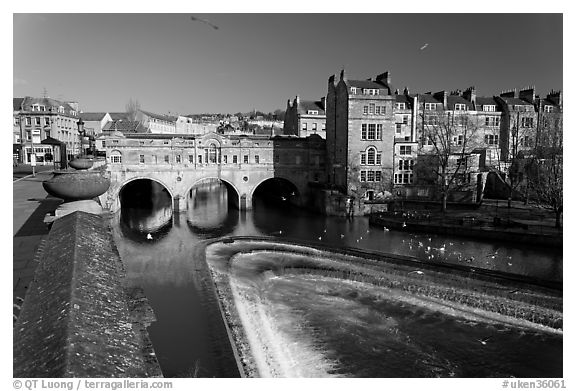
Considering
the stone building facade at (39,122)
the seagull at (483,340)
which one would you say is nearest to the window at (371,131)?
the seagull at (483,340)

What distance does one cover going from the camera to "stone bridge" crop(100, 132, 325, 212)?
146 ft

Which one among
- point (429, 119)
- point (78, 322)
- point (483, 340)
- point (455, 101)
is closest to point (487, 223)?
point (483, 340)

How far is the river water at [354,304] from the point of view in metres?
14.2

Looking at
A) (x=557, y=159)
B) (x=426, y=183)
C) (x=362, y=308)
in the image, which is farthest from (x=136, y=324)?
(x=426, y=183)

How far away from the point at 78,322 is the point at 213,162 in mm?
43098

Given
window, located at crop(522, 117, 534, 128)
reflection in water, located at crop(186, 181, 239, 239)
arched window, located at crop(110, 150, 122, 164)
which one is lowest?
reflection in water, located at crop(186, 181, 239, 239)

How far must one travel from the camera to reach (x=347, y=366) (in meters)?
14.0

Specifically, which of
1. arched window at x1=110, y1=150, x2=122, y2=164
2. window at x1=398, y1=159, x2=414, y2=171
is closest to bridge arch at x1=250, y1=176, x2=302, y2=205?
window at x1=398, y1=159, x2=414, y2=171

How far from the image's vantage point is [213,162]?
4744 centimetres

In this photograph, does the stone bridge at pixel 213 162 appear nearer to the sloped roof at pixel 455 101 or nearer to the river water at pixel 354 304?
the river water at pixel 354 304

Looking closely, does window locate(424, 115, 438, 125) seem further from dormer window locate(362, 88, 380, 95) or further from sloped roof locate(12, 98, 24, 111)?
sloped roof locate(12, 98, 24, 111)

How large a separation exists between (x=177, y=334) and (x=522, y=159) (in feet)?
147

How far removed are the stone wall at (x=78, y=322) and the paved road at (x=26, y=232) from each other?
→ 1.29ft

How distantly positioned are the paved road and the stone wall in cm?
39
